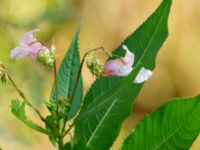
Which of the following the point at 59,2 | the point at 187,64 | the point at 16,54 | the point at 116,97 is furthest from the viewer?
the point at 187,64

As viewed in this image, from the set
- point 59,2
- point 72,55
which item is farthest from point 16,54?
point 59,2

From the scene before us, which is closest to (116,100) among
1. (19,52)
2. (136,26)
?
(19,52)

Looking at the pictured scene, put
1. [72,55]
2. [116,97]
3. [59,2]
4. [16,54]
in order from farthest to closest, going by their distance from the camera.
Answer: [59,2] → [72,55] → [16,54] → [116,97]

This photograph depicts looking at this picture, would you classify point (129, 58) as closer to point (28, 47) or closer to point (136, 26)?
point (28, 47)

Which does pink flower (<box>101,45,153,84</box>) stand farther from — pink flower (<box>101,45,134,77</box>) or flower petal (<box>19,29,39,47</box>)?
flower petal (<box>19,29,39,47</box>)

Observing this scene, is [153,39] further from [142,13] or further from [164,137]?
[142,13]

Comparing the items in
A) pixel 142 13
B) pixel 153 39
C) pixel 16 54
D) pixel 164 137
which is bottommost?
pixel 164 137

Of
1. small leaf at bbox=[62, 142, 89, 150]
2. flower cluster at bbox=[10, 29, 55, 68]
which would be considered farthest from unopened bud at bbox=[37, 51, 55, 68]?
small leaf at bbox=[62, 142, 89, 150]

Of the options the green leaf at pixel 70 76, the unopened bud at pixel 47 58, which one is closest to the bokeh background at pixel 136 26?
the green leaf at pixel 70 76
